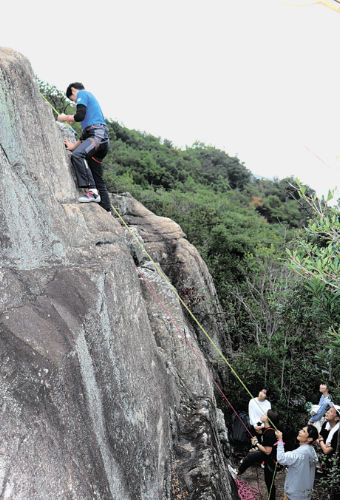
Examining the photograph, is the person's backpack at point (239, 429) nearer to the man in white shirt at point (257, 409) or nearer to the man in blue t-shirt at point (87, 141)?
the man in white shirt at point (257, 409)

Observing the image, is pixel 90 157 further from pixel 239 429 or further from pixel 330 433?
pixel 239 429

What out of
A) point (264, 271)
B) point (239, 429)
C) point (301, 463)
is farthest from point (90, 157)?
point (264, 271)

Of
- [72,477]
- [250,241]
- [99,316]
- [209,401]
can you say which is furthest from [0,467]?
[250,241]

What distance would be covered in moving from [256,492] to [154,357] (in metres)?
3.90

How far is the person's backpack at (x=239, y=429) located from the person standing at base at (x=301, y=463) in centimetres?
348

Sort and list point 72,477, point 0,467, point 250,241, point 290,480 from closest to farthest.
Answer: point 0,467 → point 72,477 → point 290,480 → point 250,241

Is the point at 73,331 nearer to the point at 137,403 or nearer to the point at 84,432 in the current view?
the point at 84,432

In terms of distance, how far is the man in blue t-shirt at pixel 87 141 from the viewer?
18.2 feet

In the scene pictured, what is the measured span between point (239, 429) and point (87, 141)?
7.33 metres

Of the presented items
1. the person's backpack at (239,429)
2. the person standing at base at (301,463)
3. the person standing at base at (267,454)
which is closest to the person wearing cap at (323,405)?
the person standing at base at (267,454)

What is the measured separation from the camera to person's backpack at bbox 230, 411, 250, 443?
8719mm

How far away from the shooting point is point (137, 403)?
4484mm

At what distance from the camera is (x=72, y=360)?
326 centimetres

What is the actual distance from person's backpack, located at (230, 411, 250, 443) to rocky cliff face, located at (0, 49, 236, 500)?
3.03 metres
